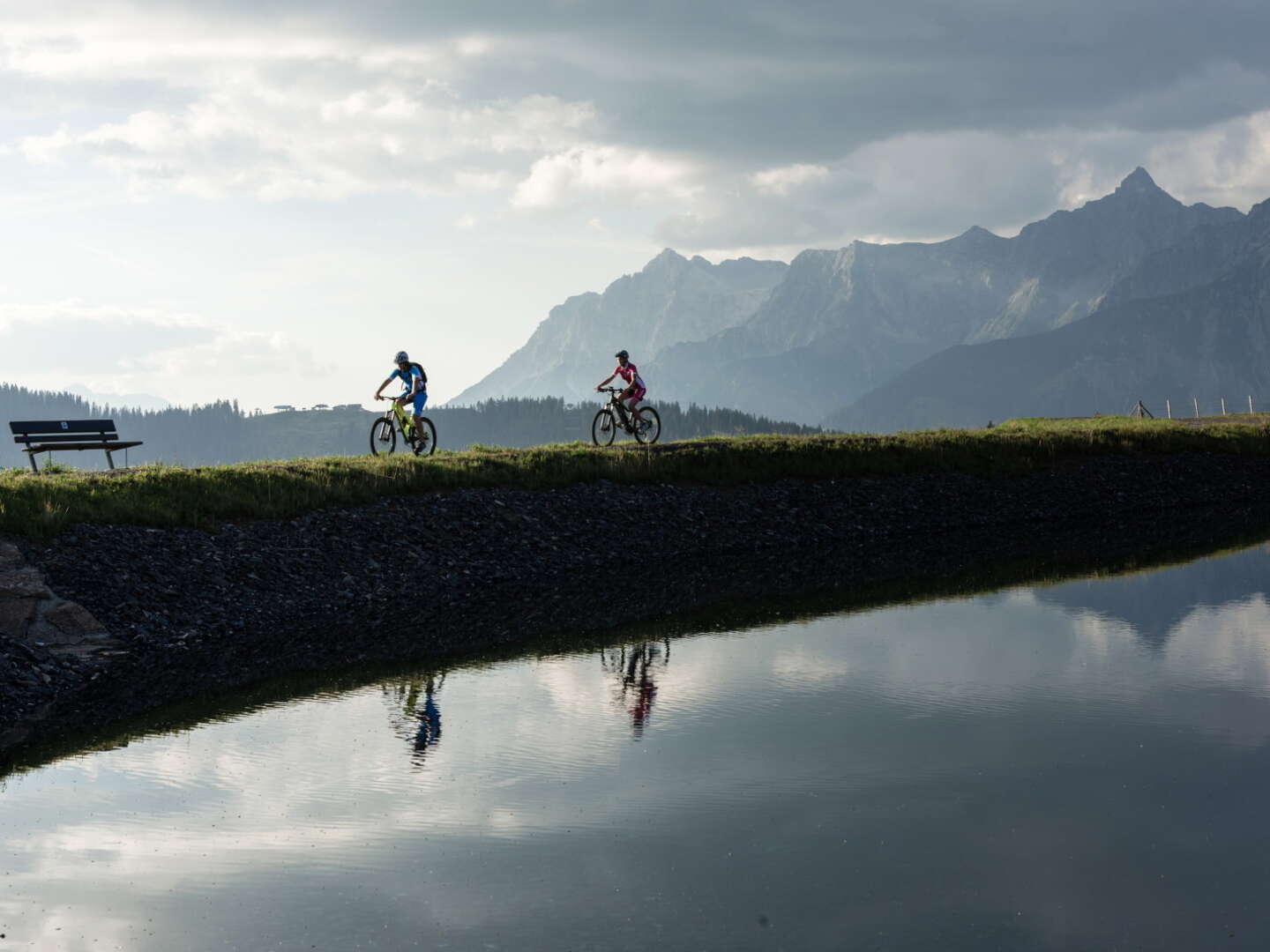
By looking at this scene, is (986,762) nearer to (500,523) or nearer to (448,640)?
(448,640)

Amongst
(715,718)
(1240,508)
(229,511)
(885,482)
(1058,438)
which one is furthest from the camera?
(1058,438)

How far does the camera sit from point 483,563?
3581 cm

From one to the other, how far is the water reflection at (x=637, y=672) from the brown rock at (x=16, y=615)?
1232 cm

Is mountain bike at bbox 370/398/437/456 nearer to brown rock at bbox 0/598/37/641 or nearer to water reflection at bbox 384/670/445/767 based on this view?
brown rock at bbox 0/598/37/641

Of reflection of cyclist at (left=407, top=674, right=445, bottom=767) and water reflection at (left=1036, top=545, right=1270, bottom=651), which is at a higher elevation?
reflection of cyclist at (left=407, top=674, right=445, bottom=767)

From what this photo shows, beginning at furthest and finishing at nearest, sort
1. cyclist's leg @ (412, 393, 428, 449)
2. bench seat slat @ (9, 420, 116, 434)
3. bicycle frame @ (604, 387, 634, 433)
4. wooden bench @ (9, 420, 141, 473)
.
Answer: bicycle frame @ (604, 387, 634, 433) → cyclist's leg @ (412, 393, 428, 449) → wooden bench @ (9, 420, 141, 473) → bench seat slat @ (9, 420, 116, 434)

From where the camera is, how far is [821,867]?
1267 centimetres

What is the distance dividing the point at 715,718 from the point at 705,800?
421 centimetres

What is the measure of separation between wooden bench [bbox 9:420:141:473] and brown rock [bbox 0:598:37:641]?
1207 cm

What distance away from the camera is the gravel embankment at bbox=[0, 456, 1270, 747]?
81.5 ft

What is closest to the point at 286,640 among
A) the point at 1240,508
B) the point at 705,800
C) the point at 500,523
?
the point at 500,523

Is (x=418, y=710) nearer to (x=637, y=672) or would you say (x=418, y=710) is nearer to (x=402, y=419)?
(x=637, y=672)

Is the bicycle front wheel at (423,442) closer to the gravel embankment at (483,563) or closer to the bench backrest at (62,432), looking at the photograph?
the gravel embankment at (483,563)

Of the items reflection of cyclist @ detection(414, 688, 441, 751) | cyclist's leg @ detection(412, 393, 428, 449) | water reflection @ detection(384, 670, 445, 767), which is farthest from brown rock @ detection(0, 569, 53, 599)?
cyclist's leg @ detection(412, 393, 428, 449)
